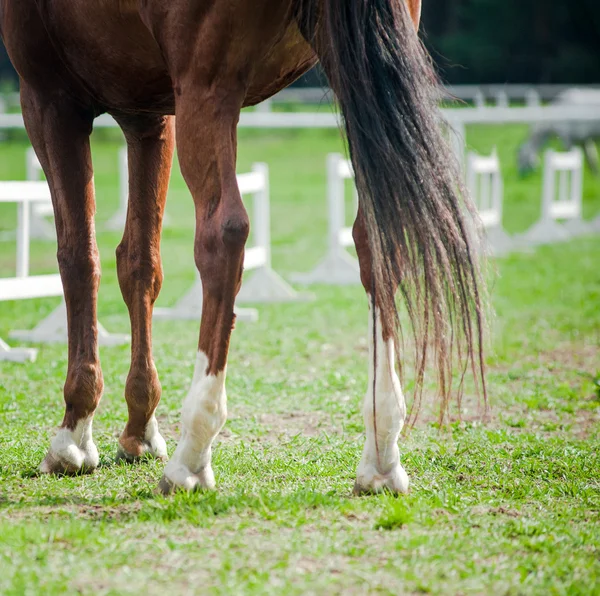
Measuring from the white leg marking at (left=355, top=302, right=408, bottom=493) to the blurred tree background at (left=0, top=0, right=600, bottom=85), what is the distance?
38.0 meters

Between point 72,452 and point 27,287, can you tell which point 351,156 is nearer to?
point 72,452

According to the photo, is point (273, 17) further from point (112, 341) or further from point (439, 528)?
point (112, 341)

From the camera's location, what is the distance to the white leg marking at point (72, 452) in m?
3.54

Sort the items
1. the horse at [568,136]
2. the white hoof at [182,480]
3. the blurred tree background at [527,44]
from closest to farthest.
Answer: the white hoof at [182,480], the horse at [568,136], the blurred tree background at [527,44]

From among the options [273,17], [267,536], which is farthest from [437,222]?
[267,536]

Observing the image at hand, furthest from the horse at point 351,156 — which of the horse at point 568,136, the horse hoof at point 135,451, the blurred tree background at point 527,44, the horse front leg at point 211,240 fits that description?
the blurred tree background at point 527,44

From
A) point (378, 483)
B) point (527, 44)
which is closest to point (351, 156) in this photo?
point (378, 483)

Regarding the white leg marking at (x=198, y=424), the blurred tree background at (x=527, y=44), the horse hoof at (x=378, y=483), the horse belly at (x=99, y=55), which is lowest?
the horse hoof at (x=378, y=483)

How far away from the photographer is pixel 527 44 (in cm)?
4131

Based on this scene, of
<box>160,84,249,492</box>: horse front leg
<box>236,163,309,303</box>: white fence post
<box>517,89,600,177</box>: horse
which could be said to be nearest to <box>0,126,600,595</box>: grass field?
<box>160,84,249,492</box>: horse front leg

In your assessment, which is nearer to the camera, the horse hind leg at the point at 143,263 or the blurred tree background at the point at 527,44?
the horse hind leg at the point at 143,263

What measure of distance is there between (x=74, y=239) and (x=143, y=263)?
36 cm

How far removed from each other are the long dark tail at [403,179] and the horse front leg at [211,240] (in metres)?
0.41

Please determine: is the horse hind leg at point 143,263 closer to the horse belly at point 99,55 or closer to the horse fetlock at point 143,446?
the horse fetlock at point 143,446
